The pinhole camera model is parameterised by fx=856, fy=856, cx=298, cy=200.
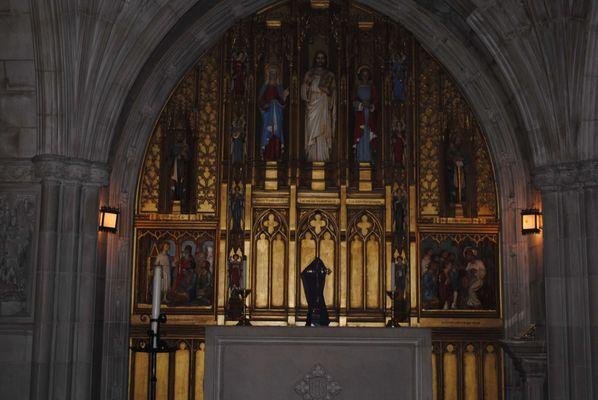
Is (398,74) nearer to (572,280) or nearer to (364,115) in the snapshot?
(364,115)

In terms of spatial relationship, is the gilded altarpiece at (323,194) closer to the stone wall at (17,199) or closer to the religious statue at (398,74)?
the religious statue at (398,74)

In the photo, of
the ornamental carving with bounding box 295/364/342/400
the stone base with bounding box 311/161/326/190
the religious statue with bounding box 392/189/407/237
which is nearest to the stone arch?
the religious statue with bounding box 392/189/407/237

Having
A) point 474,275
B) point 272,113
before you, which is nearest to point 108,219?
point 272,113

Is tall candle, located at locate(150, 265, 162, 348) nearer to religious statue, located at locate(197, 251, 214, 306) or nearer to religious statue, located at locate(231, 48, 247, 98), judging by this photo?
religious statue, located at locate(197, 251, 214, 306)

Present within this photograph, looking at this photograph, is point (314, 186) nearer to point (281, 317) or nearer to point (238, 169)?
point (238, 169)

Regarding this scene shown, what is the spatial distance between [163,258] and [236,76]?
12.4ft

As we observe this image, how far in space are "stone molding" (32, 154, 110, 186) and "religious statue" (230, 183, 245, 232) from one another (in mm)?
3342

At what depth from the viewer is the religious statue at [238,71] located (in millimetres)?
16531

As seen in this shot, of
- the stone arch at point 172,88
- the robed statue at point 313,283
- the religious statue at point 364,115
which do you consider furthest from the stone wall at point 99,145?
the robed statue at point 313,283

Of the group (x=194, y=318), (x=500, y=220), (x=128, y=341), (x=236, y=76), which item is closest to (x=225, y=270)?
(x=194, y=318)

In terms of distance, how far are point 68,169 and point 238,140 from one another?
13.8ft

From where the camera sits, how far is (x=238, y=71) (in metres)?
16.6

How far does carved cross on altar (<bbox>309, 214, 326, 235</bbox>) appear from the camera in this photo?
637 inches

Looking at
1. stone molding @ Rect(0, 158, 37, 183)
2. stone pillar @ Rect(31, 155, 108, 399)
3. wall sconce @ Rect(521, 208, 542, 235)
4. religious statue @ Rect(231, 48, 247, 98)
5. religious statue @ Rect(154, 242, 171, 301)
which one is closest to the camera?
stone pillar @ Rect(31, 155, 108, 399)
